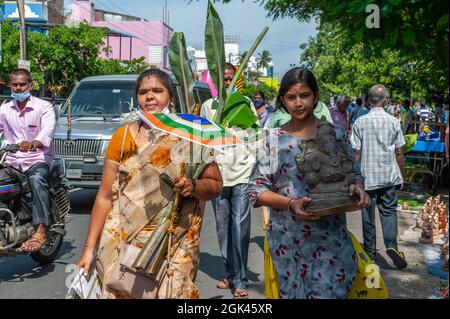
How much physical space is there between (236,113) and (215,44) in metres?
0.43

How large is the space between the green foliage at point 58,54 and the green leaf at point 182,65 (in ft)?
72.8

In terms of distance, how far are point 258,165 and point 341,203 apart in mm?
599

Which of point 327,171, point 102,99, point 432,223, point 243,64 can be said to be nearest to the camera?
point 327,171

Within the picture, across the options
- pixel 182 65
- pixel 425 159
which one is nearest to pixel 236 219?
pixel 182 65

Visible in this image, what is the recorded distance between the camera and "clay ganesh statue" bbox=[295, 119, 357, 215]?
10.2ft

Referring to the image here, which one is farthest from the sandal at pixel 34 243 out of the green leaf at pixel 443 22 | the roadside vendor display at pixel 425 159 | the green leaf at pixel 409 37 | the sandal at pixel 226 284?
the roadside vendor display at pixel 425 159

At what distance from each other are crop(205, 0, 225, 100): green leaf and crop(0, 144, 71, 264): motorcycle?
3.07 m

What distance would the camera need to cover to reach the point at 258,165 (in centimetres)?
352

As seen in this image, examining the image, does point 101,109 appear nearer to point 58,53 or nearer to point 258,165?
point 258,165

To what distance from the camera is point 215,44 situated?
3.69 metres

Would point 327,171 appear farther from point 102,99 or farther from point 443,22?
point 102,99

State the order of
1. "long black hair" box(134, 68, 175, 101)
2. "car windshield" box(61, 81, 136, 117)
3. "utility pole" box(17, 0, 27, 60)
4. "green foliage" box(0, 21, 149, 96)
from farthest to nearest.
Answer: "green foliage" box(0, 21, 149, 96), "utility pole" box(17, 0, 27, 60), "car windshield" box(61, 81, 136, 117), "long black hair" box(134, 68, 175, 101)

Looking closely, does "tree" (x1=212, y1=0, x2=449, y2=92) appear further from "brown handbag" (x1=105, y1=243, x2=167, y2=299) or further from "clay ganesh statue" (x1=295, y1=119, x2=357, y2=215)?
"brown handbag" (x1=105, y1=243, x2=167, y2=299)

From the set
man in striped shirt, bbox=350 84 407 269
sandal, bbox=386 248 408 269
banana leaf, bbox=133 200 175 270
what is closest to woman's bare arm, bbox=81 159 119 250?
banana leaf, bbox=133 200 175 270
